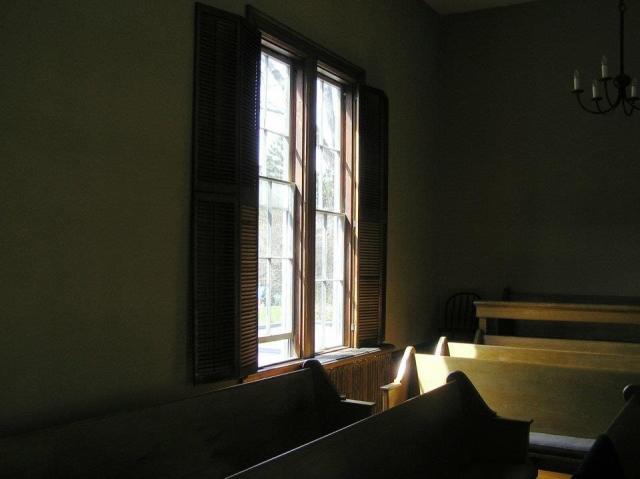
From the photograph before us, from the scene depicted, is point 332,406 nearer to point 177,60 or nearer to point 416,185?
point 177,60

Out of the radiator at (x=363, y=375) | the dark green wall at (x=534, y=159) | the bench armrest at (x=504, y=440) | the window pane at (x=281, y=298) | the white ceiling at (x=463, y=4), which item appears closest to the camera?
the bench armrest at (x=504, y=440)

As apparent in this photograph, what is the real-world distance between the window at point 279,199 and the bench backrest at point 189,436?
47 cm

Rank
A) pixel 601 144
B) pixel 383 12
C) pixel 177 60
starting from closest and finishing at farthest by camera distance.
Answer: pixel 177 60 → pixel 383 12 → pixel 601 144

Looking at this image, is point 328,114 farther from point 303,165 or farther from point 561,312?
point 561,312

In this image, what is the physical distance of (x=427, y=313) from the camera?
21.7ft

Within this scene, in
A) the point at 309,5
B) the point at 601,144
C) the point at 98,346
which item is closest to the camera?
the point at 98,346

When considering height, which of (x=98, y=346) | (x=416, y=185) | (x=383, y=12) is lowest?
(x=98, y=346)

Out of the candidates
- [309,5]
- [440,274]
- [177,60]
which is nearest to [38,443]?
[177,60]

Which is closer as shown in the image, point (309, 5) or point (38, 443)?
point (38, 443)

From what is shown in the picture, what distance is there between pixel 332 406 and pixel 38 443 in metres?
1.64

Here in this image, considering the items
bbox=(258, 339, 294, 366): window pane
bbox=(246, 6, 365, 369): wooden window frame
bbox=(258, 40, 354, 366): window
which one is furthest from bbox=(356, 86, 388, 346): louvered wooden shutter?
bbox=(258, 339, 294, 366): window pane

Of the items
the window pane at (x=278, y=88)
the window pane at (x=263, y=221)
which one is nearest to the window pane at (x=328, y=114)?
the window pane at (x=278, y=88)

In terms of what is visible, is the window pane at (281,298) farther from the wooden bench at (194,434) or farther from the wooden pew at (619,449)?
the wooden pew at (619,449)

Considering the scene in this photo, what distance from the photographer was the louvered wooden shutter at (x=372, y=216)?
5172 mm
